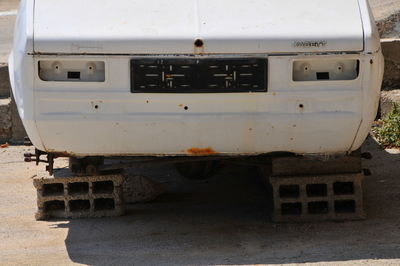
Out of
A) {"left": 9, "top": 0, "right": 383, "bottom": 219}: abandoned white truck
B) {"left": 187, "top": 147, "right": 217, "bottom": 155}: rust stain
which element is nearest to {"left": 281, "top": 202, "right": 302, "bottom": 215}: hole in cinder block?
{"left": 9, "top": 0, "right": 383, "bottom": 219}: abandoned white truck

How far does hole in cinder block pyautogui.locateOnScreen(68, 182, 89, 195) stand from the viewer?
6064 mm

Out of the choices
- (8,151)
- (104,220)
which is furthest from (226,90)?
(8,151)

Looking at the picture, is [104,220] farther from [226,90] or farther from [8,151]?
[8,151]

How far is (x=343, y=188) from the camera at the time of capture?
6.03m

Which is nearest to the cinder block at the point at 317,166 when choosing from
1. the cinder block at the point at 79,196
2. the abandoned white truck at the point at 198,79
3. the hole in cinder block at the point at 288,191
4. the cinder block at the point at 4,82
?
the hole in cinder block at the point at 288,191

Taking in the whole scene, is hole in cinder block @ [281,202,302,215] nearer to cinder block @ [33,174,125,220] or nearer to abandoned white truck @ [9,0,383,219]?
abandoned white truck @ [9,0,383,219]

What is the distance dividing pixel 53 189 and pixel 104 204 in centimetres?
37

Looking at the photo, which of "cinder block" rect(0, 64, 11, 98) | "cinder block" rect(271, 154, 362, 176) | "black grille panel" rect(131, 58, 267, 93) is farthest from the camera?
"cinder block" rect(0, 64, 11, 98)

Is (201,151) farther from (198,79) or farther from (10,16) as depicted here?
(10,16)

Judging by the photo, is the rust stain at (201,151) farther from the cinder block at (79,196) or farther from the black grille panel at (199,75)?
the cinder block at (79,196)

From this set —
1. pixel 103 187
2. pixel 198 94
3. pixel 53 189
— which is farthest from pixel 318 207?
pixel 53 189

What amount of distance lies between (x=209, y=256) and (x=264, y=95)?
3.31ft

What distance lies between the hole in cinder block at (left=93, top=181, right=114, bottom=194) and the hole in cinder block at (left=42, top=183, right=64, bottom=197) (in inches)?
9.3

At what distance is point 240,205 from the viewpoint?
6.49m
